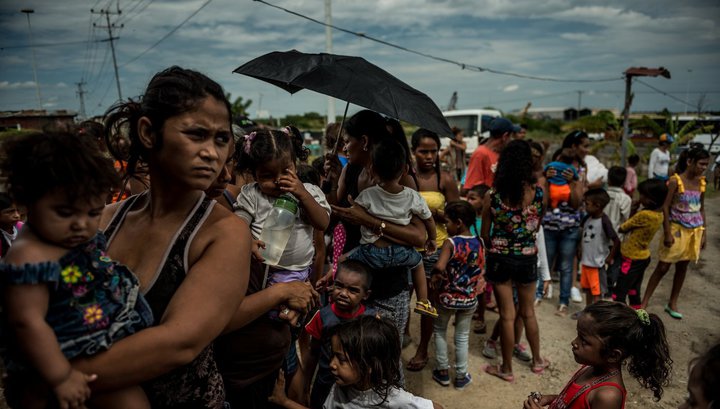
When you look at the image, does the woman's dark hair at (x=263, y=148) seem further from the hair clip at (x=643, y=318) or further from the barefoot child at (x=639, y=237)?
the barefoot child at (x=639, y=237)

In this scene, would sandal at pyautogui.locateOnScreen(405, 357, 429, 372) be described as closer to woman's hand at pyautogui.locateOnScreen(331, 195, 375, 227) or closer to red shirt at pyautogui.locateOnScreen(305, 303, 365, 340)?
red shirt at pyautogui.locateOnScreen(305, 303, 365, 340)

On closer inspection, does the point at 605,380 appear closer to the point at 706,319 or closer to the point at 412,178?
the point at 412,178

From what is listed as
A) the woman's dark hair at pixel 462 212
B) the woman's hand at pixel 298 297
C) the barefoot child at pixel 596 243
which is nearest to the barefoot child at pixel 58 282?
the woman's hand at pixel 298 297

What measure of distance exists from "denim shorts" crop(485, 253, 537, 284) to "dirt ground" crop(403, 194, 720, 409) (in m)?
0.92

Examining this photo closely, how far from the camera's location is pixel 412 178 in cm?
306

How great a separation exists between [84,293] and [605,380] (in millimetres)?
2234

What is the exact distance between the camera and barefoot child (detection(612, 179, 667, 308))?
475cm

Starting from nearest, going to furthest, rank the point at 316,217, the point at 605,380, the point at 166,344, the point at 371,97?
the point at 166,344, the point at 605,380, the point at 316,217, the point at 371,97

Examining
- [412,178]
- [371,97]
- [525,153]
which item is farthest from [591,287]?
[371,97]

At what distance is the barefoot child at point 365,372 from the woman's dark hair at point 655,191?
13.0 ft

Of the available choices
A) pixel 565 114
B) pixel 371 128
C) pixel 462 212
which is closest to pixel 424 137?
pixel 462 212

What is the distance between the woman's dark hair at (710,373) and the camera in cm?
141

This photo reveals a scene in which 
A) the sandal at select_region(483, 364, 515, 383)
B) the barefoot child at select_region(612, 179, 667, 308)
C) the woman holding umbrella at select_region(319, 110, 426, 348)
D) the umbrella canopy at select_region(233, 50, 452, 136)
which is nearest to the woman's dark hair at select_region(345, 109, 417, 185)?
the woman holding umbrella at select_region(319, 110, 426, 348)

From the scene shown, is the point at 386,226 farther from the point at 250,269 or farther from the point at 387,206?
the point at 250,269
